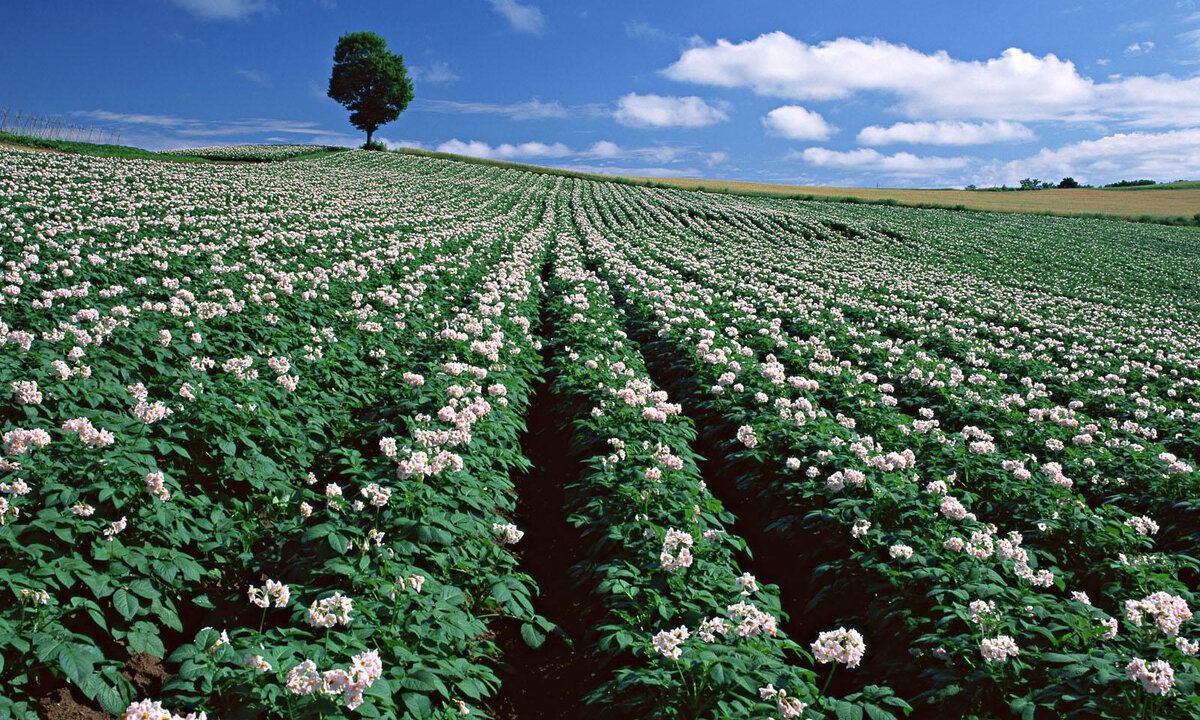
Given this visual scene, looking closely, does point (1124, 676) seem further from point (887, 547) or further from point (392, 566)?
point (392, 566)

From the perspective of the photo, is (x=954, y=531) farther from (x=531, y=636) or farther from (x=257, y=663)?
(x=257, y=663)

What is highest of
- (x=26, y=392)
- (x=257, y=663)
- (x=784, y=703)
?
(x=26, y=392)

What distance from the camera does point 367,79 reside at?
82000mm

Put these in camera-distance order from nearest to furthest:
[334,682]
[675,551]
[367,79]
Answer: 1. [334,682]
2. [675,551]
3. [367,79]

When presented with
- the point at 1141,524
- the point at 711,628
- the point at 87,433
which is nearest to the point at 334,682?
the point at 711,628

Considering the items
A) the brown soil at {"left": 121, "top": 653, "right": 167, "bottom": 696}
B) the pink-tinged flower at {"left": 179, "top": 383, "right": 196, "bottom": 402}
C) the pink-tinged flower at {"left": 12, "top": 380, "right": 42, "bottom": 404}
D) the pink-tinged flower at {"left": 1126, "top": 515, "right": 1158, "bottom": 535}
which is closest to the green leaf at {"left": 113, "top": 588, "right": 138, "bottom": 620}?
the brown soil at {"left": 121, "top": 653, "right": 167, "bottom": 696}

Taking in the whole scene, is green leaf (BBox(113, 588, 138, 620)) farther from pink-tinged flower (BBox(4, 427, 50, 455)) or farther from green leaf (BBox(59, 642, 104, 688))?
pink-tinged flower (BBox(4, 427, 50, 455))

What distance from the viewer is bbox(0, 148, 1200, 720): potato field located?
362 cm

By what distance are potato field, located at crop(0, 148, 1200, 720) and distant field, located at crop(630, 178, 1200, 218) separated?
66.9 meters

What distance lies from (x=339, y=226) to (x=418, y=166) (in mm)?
46347

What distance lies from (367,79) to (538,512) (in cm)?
9046

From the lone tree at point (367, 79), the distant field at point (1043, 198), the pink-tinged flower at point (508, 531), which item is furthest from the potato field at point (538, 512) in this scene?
the lone tree at point (367, 79)

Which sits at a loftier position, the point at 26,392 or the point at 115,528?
the point at 26,392

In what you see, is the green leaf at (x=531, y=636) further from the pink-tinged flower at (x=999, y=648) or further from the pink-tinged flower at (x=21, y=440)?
the pink-tinged flower at (x=21, y=440)
